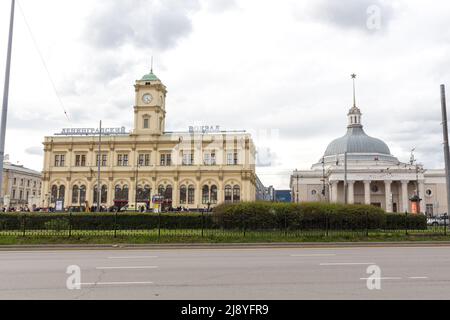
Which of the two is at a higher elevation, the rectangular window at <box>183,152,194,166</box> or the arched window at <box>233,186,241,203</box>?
the rectangular window at <box>183,152,194,166</box>

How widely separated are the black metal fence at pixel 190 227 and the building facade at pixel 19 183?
8105cm

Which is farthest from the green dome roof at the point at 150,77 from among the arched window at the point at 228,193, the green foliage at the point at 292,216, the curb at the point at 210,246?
the curb at the point at 210,246

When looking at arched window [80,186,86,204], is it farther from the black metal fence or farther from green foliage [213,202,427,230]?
green foliage [213,202,427,230]

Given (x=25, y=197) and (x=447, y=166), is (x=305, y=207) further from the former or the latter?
(x=25, y=197)

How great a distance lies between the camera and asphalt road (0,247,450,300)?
27.4ft

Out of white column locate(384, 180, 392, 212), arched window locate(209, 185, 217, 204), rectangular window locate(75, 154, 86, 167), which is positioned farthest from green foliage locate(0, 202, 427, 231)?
rectangular window locate(75, 154, 86, 167)

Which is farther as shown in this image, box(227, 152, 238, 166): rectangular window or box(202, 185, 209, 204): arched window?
box(227, 152, 238, 166): rectangular window

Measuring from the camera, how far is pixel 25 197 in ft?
368

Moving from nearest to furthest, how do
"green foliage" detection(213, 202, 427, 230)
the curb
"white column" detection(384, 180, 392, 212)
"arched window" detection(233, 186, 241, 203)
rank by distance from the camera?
the curb → "green foliage" detection(213, 202, 427, 230) → "arched window" detection(233, 186, 241, 203) → "white column" detection(384, 180, 392, 212)

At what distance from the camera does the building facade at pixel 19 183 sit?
102 meters

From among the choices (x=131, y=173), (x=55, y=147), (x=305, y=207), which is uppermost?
(x=55, y=147)

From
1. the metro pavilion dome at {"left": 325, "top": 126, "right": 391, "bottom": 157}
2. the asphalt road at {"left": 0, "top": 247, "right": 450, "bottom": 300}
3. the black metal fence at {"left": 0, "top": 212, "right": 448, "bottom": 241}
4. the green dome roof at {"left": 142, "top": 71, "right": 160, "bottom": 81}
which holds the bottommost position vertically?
the asphalt road at {"left": 0, "top": 247, "right": 450, "bottom": 300}
